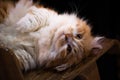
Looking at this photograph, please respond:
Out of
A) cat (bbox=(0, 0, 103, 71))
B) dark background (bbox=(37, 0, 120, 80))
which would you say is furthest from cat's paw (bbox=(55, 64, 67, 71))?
dark background (bbox=(37, 0, 120, 80))

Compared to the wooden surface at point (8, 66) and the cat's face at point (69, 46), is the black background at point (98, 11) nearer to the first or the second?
the cat's face at point (69, 46)

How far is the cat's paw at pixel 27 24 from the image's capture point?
96 cm

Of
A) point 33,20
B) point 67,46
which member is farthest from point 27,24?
point 67,46

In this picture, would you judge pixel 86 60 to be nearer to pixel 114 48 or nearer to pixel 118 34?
pixel 114 48

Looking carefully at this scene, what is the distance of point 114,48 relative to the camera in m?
1.11

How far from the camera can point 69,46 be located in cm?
96

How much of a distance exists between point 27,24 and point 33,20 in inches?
1.6

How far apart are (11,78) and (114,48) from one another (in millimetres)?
555

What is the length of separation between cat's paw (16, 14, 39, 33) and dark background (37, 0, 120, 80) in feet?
1.92

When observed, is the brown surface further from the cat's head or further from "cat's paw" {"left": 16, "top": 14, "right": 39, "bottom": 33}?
"cat's paw" {"left": 16, "top": 14, "right": 39, "bottom": 33}

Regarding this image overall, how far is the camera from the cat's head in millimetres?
911

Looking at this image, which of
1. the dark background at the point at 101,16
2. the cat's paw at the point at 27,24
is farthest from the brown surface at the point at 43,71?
the dark background at the point at 101,16

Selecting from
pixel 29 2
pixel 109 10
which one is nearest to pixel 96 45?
pixel 29 2

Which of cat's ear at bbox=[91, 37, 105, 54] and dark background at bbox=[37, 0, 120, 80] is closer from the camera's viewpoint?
cat's ear at bbox=[91, 37, 105, 54]
